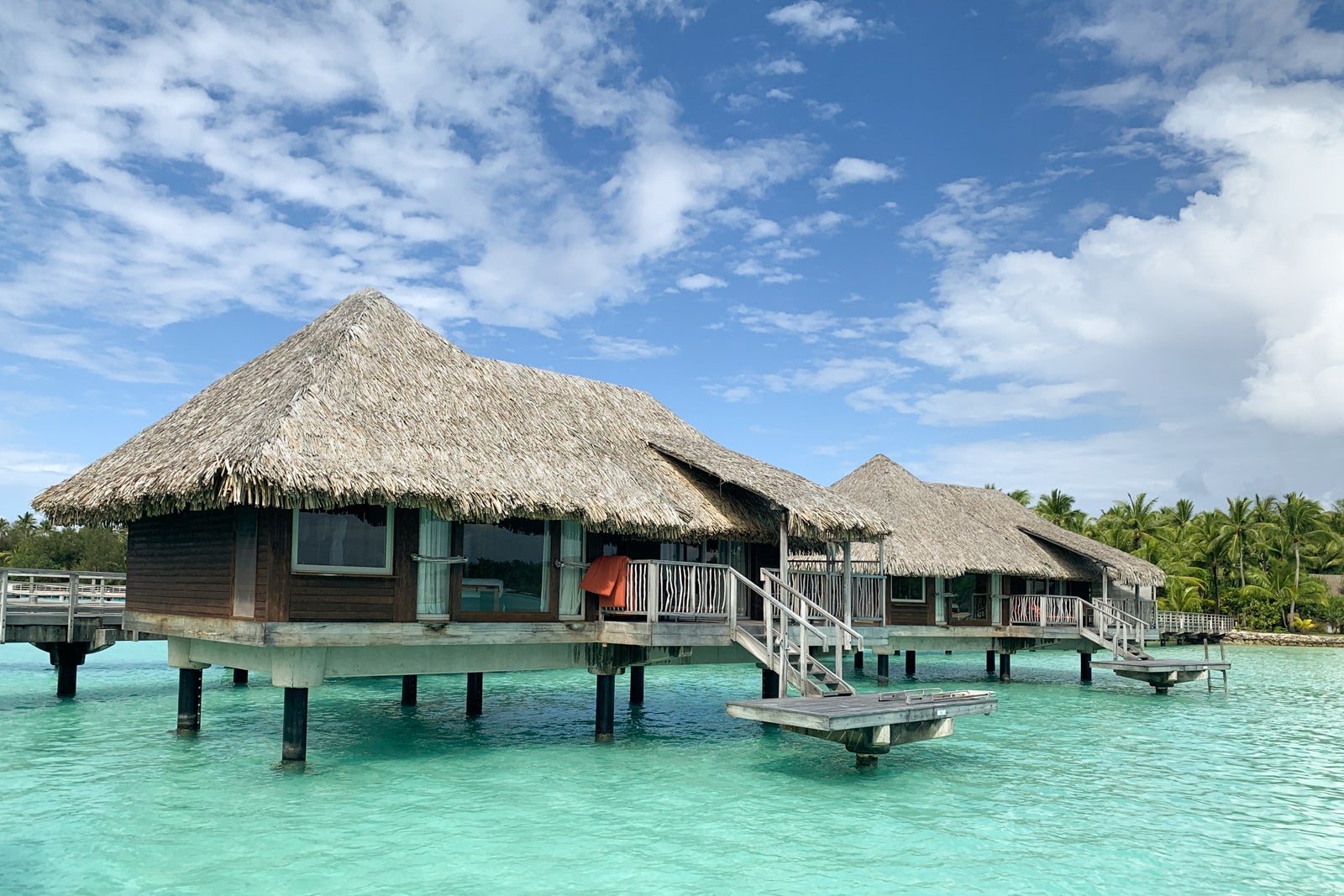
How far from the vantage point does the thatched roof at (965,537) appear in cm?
2880

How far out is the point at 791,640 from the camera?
16812 millimetres

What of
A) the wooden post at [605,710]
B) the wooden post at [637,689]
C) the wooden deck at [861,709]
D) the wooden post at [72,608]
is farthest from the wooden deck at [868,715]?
the wooden post at [72,608]

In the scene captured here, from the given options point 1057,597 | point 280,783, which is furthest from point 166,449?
point 1057,597

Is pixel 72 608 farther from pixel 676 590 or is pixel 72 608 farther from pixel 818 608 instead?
pixel 818 608

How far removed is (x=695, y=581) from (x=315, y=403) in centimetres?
653

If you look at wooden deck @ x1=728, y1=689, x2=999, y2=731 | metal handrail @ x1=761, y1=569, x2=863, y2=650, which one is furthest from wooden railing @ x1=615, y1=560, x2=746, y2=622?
wooden deck @ x1=728, y1=689, x2=999, y2=731

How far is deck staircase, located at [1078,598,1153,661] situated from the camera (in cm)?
2986

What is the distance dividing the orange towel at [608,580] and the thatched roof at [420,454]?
62 cm

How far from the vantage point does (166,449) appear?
1548cm

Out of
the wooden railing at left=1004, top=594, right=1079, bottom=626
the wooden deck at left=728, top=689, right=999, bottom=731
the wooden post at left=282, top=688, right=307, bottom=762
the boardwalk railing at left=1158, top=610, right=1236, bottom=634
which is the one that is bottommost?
the boardwalk railing at left=1158, top=610, right=1236, bottom=634

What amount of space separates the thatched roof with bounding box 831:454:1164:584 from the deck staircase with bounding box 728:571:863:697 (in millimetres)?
10679

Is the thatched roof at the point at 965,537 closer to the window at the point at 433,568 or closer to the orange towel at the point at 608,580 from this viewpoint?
the orange towel at the point at 608,580

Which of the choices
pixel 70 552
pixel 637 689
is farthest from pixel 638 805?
pixel 70 552

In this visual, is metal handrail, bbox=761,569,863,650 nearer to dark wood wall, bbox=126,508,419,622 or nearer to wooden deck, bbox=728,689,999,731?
wooden deck, bbox=728,689,999,731
